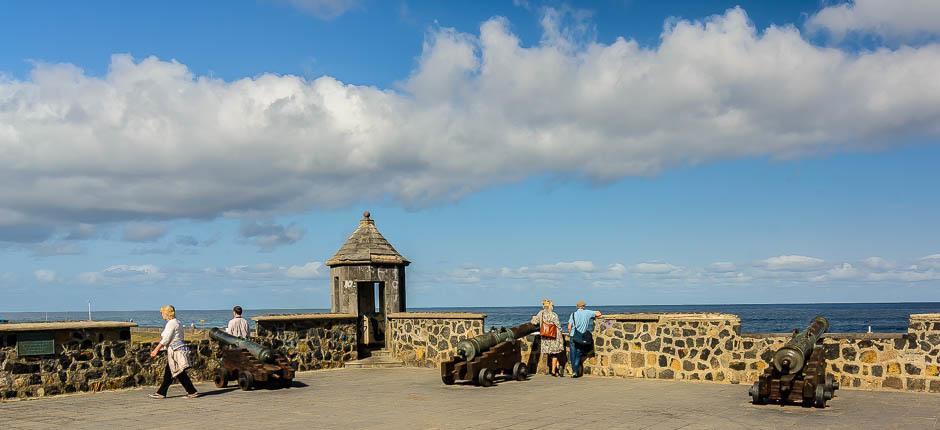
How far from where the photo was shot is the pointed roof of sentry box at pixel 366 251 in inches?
722

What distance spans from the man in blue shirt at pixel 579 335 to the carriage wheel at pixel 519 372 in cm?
93

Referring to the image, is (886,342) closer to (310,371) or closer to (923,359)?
(923,359)

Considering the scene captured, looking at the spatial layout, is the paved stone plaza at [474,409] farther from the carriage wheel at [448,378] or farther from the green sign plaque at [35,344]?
the green sign plaque at [35,344]

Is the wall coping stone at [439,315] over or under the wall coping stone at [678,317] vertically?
over

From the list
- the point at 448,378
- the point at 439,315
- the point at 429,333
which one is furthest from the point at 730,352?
the point at 429,333

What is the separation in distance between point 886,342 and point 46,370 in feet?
40.3

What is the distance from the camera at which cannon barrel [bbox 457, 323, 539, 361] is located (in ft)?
45.9

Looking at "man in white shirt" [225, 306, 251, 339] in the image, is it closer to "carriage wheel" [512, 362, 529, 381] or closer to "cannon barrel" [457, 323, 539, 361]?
"cannon barrel" [457, 323, 539, 361]

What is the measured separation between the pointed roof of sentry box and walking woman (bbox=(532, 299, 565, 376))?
14.8 feet

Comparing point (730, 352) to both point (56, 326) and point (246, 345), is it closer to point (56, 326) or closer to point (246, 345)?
point (246, 345)

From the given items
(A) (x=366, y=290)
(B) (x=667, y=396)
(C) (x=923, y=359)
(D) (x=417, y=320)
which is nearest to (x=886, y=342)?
(C) (x=923, y=359)

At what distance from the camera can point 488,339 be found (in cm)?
1434

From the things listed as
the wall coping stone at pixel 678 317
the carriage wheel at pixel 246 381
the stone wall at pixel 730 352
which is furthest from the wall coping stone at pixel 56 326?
the wall coping stone at pixel 678 317

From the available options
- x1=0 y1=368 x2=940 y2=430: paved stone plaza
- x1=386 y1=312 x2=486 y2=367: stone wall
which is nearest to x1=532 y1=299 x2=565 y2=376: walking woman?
x1=0 y1=368 x2=940 y2=430: paved stone plaza
